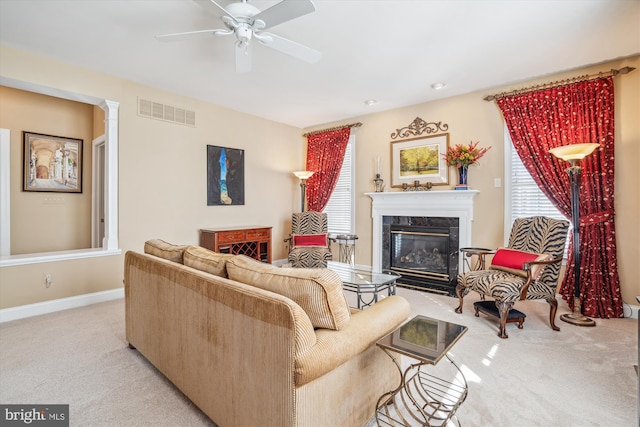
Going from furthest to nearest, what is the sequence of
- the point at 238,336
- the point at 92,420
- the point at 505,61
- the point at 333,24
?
the point at 505,61
the point at 333,24
the point at 92,420
the point at 238,336

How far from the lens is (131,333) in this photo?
8.14 ft

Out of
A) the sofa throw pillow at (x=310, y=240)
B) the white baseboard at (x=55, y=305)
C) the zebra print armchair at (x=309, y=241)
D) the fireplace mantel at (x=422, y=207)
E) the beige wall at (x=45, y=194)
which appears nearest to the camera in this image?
the white baseboard at (x=55, y=305)

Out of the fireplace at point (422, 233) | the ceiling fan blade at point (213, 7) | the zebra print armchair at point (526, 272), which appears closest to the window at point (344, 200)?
the fireplace at point (422, 233)

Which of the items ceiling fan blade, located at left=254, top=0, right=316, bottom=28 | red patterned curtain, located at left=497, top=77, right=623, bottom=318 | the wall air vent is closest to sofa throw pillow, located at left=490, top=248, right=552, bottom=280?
red patterned curtain, located at left=497, top=77, right=623, bottom=318

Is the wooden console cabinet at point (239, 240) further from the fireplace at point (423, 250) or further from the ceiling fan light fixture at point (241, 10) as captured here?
the ceiling fan light fixture at point (241, 10)

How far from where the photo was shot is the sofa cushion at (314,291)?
1363mm

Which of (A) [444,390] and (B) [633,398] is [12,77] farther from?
(B) [633,398]

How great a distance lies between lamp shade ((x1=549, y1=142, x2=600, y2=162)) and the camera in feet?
10.1

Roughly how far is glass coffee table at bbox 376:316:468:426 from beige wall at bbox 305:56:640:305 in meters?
2.66

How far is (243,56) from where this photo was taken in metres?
2.71

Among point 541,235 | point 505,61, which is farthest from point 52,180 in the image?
point 541,235

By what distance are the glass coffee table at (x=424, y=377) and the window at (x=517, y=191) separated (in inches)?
105

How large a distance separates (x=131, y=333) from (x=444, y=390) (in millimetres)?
2384

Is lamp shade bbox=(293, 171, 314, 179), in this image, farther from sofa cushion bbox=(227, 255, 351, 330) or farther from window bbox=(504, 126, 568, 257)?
sofa cushion bbox=(227, 255, 351, 330)
